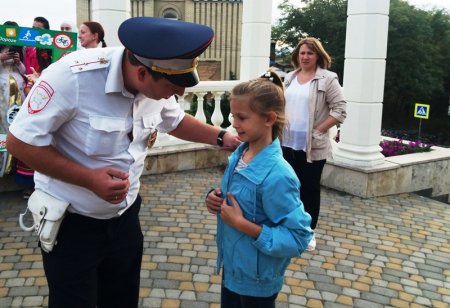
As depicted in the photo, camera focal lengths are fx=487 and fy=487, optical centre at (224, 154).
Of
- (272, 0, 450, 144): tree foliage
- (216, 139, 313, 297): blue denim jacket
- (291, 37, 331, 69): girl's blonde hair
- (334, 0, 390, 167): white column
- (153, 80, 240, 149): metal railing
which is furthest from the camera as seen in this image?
(272, 0, 450, 144): tree foliage

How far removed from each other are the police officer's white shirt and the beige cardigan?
247 centimetres

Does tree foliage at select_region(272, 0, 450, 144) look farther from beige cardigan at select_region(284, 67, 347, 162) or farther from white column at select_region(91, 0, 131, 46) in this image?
beige cardigan at select_region(284, 67, 347, 162)

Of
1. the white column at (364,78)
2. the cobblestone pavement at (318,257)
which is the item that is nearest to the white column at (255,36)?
the white column at (364,78)

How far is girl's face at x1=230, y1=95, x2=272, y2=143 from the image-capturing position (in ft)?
7.30

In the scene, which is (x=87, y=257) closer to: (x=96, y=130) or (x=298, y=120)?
(x=96, y=130)

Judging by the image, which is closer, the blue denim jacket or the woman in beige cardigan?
the blue denim jacket

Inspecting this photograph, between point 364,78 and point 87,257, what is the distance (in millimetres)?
5008

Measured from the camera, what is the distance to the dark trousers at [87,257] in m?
2.13

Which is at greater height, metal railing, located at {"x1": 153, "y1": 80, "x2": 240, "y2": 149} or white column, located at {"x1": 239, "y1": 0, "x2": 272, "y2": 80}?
white column, located at {"x1": 239, "y1": 0, "x2": 272, "y2": 80}

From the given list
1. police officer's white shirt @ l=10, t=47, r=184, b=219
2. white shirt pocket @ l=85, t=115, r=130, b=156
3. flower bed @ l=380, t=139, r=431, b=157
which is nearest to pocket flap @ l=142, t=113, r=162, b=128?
police officer's white shirt @ l=10, t=47, r=184, b=219

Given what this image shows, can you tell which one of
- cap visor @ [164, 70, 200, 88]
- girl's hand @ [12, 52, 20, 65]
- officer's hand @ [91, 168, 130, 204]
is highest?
girl's hand @ [12, 52, 20, 65]

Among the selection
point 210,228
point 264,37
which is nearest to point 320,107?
point 210,228

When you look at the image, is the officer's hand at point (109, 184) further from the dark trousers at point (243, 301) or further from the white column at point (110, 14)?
the white column at point (110, 14)

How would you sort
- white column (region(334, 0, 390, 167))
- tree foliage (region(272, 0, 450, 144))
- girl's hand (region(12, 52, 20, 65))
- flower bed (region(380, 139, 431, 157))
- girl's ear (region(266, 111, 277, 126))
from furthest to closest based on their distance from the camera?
tree foliage (region(272, 0, 450, 144)) < flower bed (region(380, 139, 431, 157)) < white column (region(334, 0, 390, 167)) < girl's hand (region(12, 52, 20, 65)) < girl's ear (region(266, 111, 277, 126))
